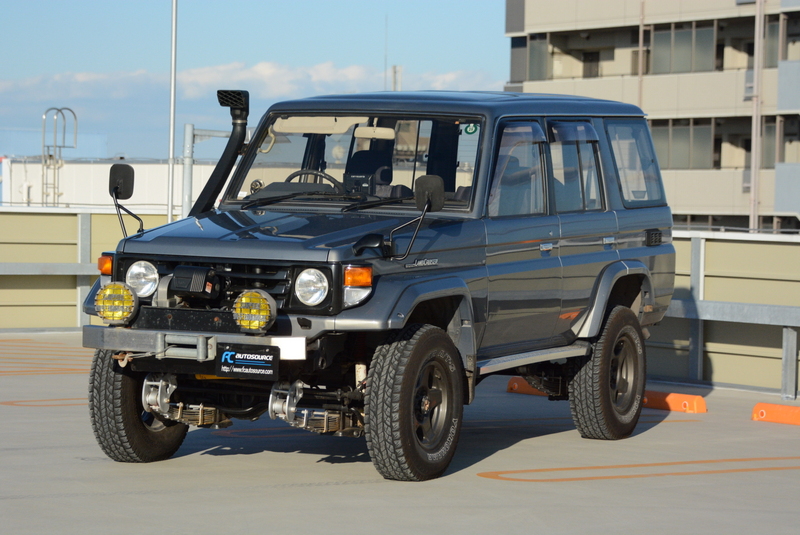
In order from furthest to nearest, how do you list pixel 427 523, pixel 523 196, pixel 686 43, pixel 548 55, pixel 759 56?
pixel 548 55
pixel 686 43
pixel 759 56
pixel 523 196
pixel 427 523

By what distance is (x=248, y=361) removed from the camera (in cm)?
667

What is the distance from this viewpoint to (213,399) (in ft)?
25.0

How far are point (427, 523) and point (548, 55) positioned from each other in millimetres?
37469

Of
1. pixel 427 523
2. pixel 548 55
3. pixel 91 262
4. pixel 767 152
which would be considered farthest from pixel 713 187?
pixel 427 523

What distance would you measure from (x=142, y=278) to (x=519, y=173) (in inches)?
106

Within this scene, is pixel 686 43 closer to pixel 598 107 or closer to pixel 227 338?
pixel 598 107

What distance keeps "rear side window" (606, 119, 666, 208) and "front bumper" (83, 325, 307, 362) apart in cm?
390

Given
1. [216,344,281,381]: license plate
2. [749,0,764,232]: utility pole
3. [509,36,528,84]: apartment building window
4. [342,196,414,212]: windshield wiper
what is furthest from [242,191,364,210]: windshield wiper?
[509,36,528,84]: apartment building window

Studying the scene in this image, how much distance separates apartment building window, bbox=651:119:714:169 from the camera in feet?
128

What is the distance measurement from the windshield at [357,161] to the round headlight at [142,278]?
1188mm

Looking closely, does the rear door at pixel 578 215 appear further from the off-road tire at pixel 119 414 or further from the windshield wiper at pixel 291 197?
the off-road tire at pixel 119 414

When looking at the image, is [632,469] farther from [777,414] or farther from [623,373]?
[777,414]

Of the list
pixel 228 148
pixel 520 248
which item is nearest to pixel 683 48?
pixel 228 148

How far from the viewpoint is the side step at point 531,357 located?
26.0 ft
